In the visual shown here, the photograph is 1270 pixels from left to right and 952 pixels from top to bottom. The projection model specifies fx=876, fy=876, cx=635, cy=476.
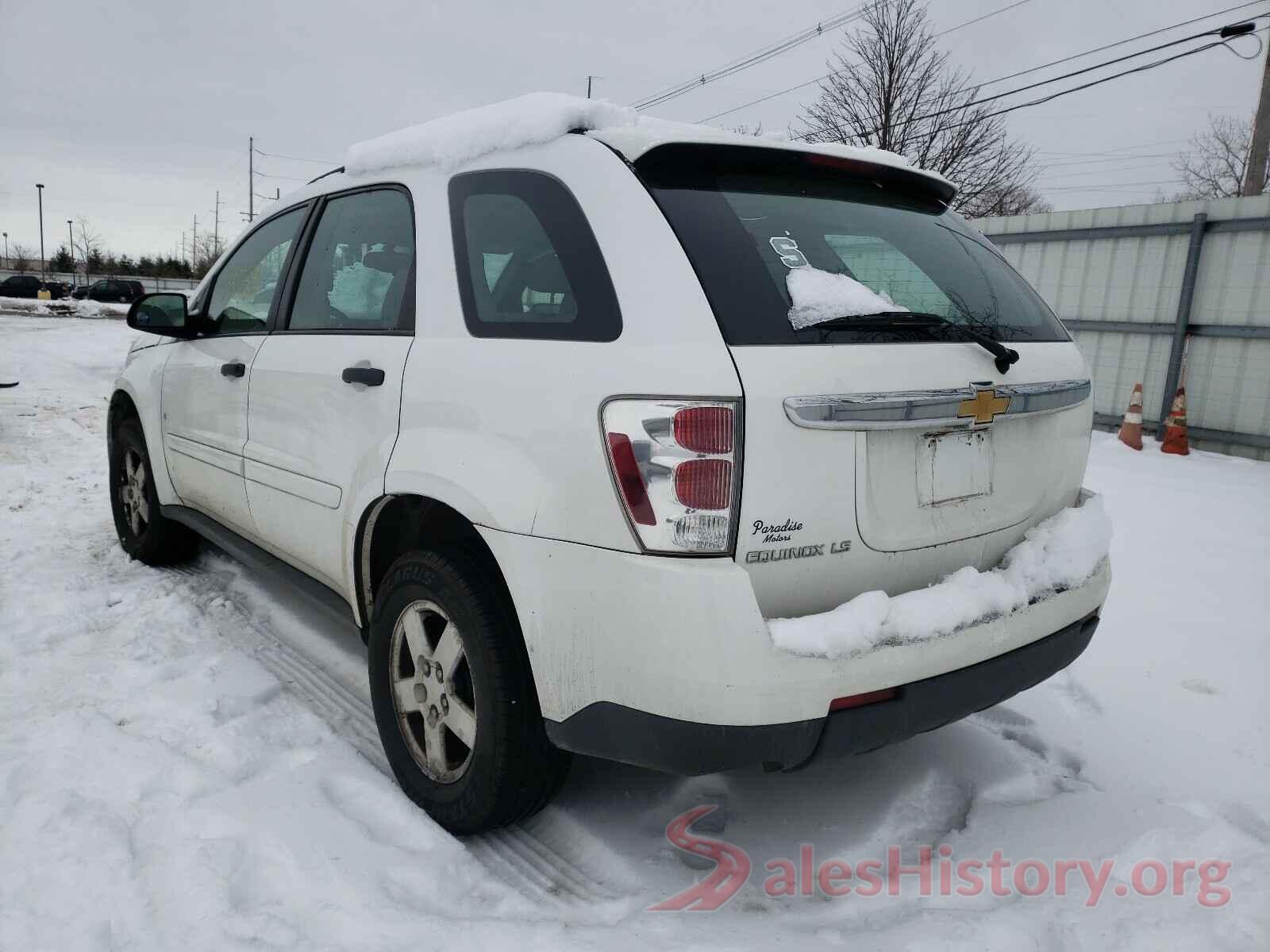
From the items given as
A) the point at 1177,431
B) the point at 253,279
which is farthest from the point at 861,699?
the point at 1177,431

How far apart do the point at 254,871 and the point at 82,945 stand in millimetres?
361

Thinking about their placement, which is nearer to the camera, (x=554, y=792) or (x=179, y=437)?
(x=554, y=792)

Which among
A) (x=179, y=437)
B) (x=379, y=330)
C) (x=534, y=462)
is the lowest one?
(x=179, y=437)

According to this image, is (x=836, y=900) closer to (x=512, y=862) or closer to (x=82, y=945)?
(x=512, y=862)

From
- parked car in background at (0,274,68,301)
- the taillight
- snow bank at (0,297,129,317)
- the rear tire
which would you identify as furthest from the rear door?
parked car in background at (0,274,68,301)

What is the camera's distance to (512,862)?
2.28 meters

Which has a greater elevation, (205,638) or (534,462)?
(534,462)

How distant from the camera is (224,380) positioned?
3420 mm

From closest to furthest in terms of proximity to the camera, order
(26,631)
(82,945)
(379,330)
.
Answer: (82,945) < (379,330) < (26,631)

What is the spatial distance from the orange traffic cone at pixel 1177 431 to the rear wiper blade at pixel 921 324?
7.38 meters

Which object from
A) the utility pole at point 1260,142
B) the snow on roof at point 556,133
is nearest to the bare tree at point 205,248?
the utility pole at point 1260,142

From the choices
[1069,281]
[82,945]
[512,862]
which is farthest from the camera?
[1069,281]

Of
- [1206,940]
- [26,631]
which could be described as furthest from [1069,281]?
[26,631]

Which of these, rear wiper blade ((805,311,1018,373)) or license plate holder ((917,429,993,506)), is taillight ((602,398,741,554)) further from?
license plate holder ((917,429,993,506))
